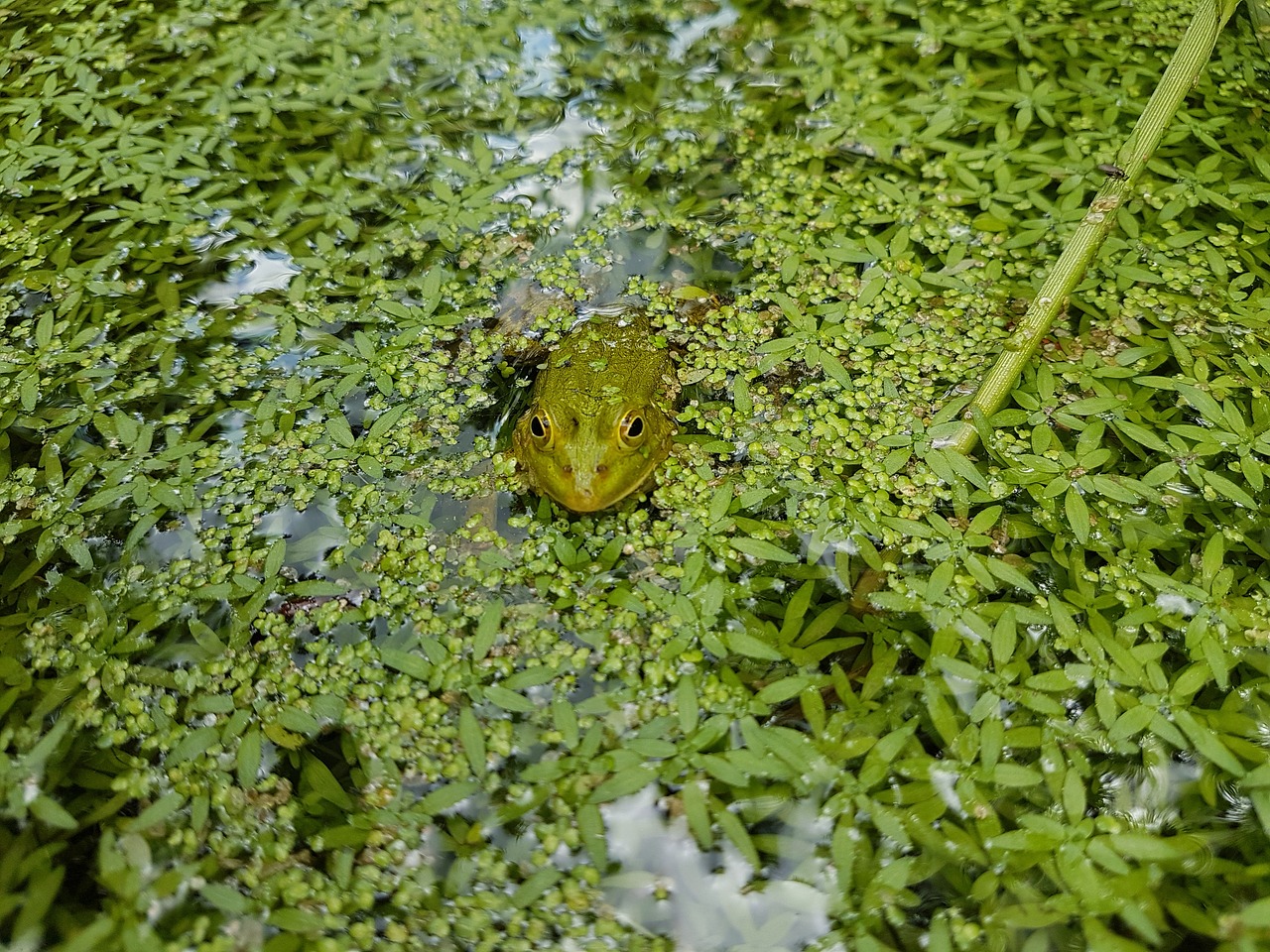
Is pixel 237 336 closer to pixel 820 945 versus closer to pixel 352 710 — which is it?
pixel 352 710

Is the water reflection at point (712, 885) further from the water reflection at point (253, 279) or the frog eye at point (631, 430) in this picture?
the water reflection at point (253, 279)

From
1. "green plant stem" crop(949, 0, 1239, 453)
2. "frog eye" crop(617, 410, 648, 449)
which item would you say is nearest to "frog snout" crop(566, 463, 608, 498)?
"frog eye" crop(617, 410, 648, 449)

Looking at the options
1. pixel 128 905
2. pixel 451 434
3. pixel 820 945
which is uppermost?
pixel 451 434

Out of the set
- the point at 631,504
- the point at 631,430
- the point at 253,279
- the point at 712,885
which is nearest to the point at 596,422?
the point at 631,430

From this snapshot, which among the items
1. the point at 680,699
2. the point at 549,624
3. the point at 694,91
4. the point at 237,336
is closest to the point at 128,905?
the point at 549,624

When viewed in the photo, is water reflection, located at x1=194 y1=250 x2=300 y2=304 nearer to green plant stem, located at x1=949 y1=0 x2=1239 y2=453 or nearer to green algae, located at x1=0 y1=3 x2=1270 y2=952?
green algae, located at x1=0 y1=3 x2=1270 y2=952

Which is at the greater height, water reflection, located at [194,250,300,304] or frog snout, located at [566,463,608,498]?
water reflection, located at [194,250,300,304]
